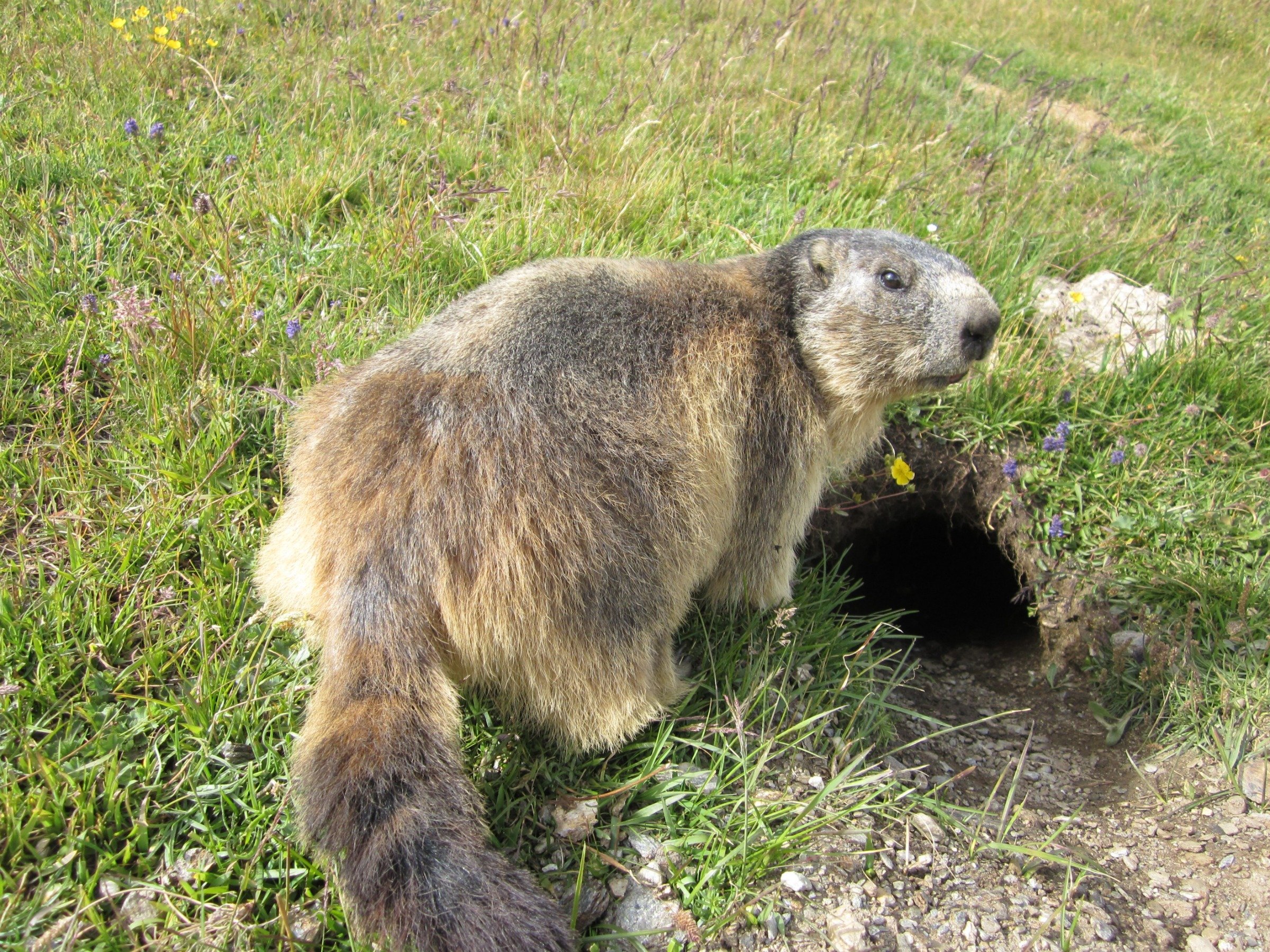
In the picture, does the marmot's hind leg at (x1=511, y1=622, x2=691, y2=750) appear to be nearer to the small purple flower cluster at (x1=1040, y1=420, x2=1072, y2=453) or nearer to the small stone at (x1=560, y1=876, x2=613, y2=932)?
the small stone at (x1=560, y1=876, x2=613, y2=932)

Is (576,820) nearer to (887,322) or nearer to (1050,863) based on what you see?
(1050,863)

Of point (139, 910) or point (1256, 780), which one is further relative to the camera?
point (1256, 780)

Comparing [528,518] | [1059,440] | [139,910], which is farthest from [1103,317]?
[139,910]

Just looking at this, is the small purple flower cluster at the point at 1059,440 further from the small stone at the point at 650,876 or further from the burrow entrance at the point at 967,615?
the small stone at the point at 650,876

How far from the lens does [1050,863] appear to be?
9.81 feet

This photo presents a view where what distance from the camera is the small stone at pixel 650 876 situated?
261cm

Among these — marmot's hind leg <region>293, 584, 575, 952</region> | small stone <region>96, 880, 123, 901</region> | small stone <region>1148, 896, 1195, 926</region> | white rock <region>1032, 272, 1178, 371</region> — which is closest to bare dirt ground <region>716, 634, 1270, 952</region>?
small stone <region>1148, 896, 1195, 926</region>

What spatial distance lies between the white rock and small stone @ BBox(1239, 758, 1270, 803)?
7.70 feet

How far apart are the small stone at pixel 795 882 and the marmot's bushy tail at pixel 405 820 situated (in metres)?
0.81

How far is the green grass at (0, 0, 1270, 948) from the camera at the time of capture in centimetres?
262

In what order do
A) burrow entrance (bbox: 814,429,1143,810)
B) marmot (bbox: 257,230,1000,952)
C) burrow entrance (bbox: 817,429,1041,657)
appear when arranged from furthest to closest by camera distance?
1. burrow entrance (bbox: 817,429,1041,657)
2. burrow entrance (bbox: 814,429,1143,810)
3. marmot (bbox: 257,230,1000,952)

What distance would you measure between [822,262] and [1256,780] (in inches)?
110

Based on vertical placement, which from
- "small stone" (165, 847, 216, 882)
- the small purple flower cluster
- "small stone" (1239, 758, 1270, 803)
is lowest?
"small stone" (1239, 758, 1270, 803)

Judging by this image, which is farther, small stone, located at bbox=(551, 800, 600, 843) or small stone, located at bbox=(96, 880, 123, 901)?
small stone, located at bbox=(551, 800, 600, 843)
